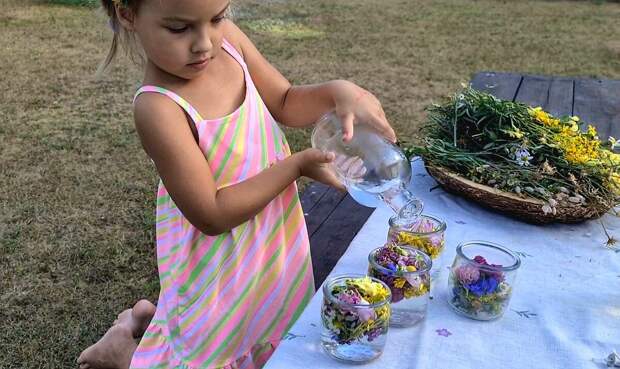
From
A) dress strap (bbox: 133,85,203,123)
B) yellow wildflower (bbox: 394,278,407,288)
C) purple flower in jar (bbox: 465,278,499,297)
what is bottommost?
purple flower in jar (bbox: 465,278,499,297)

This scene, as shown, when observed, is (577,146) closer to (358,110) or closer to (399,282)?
(358,110)

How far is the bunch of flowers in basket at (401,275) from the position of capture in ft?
3.90

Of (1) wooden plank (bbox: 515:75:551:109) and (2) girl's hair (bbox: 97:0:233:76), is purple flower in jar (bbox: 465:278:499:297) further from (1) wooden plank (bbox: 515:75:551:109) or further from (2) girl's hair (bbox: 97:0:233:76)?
(1) wooden plank (bbox: 515:75:551:109)

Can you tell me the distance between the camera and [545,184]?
1755 millimetres

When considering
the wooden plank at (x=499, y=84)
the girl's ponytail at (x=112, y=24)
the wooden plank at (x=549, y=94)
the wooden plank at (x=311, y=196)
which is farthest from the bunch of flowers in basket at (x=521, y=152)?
the wooden plank at (x=499, y=84)

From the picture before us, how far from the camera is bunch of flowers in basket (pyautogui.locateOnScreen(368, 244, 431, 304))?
119 centimetres

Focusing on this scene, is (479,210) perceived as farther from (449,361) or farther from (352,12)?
(352,12)

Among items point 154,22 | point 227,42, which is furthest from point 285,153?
point 154,22

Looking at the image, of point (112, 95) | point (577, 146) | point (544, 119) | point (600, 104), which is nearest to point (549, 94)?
point (600, 104)

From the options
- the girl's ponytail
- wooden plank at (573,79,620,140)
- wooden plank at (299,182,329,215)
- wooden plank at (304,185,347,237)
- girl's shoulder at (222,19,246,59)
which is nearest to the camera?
the girl's ponytail

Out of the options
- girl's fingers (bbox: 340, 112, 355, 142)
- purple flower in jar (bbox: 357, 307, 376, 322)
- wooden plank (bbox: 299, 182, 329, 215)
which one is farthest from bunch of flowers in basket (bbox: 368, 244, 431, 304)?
wooden plank (bbox: 299, 182, 329, 215)

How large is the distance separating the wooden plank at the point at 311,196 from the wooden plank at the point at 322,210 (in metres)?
0.01

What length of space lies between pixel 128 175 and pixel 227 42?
2428mm

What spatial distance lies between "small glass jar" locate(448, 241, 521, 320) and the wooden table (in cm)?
82
